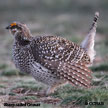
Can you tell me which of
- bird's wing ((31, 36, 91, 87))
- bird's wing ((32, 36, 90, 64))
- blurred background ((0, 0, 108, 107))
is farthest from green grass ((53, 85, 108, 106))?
blurred background ((0, 0, 108, 107))

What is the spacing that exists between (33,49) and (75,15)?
13.8 meters

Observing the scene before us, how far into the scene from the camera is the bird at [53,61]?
795 cm

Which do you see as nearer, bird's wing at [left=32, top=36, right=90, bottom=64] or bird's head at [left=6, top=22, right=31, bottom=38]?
bird's wing at [left=32, top=36, right=90, bottom=64]

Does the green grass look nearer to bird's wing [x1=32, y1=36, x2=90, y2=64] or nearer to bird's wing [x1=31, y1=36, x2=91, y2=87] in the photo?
bird's wing [x1=31, y1=36, x2=91, y2=87]

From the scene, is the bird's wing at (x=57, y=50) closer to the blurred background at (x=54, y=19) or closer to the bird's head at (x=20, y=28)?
the bird's head at (x=20, y=28)

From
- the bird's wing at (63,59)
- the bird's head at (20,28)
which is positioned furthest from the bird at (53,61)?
the bird's head at (20,28)

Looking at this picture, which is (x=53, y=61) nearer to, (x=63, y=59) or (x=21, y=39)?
(x=63, y=59)

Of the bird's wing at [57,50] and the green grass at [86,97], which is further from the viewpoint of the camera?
the bird's wing at [57,50]

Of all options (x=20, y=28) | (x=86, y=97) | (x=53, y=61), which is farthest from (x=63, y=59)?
(x=20, y=28)

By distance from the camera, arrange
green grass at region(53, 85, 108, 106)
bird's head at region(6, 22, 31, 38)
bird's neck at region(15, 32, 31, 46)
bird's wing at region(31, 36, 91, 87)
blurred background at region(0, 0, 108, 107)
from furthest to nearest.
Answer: blurred background at region(0, 0, 108, 107)
bird's head at region(6, 22, 31, 38)
bird's neck at region(15, 32, 31, 46)
bird's wing at region(31, 36, 91, 87)
green grass at region(53, 85, 108, 106)

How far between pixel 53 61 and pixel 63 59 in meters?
0.20

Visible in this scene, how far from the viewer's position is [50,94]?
328 inches

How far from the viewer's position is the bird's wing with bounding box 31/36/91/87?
792 centimetres

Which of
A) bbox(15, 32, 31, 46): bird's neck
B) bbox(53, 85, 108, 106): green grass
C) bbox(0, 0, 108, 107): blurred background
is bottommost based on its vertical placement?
bbox(53, 85, 108, 106): green grass
